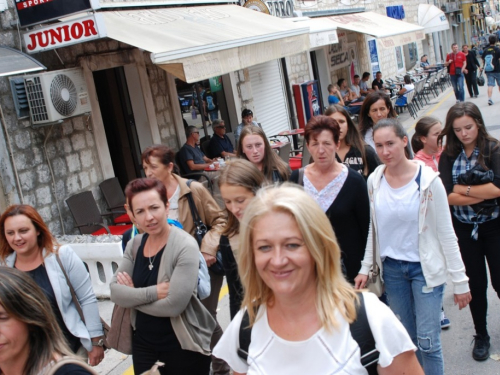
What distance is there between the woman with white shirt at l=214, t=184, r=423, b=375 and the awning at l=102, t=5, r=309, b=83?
5348mm

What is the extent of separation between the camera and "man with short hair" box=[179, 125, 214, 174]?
979 cm

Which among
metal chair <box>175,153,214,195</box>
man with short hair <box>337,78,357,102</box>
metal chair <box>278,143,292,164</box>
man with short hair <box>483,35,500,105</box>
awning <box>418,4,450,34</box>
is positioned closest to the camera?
metal chair <box>175,153,214,195</box>

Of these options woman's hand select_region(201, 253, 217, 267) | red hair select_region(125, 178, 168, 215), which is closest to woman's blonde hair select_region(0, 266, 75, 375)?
red hair select_region(125, 178, 168, 215)

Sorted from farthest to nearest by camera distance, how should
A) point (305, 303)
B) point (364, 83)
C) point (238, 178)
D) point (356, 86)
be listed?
point (364, 83) < point (356, 86) < point (238, 178) < point (305, 303)

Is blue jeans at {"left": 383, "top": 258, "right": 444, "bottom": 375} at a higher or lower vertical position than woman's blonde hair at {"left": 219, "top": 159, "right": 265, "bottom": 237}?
lower

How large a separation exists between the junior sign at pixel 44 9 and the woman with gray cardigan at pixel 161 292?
4.02 metres

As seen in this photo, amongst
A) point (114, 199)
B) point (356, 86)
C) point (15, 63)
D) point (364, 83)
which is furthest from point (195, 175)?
point (364, 83)

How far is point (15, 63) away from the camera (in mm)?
6359

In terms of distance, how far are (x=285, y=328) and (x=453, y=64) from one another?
18.2 metres

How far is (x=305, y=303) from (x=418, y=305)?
1671mm

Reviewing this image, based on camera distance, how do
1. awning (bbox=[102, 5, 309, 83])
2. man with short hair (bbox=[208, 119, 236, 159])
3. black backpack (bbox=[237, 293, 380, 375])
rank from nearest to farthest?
1. black backpack (bbox=[237, 293, 380, 375])
2. awning (bbox=[102, 5, 309, 83])
3. man with short hair (bbox=[208, 119, 236, 159])

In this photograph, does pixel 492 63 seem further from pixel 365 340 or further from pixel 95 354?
pixel 365 340

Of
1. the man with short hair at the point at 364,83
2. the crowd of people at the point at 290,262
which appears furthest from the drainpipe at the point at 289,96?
the crowd of people at the point at 290,262

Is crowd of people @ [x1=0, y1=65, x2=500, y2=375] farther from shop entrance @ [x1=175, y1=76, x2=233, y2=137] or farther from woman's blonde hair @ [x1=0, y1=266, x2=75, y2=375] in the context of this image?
shop entrance @ [x1=175, y1=76, x2=233, y2=137]
